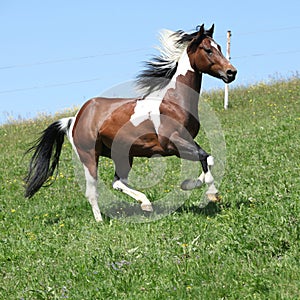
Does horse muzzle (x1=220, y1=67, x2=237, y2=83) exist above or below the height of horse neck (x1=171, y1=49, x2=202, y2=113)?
above

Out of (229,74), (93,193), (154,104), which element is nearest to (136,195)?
(93,193)

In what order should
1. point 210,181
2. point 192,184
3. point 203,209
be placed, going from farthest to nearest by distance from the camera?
1. point 203,209
2. point 192,184
3. point 210,181

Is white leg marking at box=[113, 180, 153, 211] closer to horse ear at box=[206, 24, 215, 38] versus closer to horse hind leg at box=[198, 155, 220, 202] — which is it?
horse hind leg at box=[198, 155, 220, 202]

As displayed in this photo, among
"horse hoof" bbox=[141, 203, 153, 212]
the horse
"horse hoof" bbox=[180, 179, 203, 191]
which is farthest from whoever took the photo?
"horse hoof" bbox=[141, 203, 153, 212]

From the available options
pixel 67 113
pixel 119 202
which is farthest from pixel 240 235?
pixel 67 113

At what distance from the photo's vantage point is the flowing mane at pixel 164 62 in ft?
29.3

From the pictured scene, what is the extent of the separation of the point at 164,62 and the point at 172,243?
3375 millimetres

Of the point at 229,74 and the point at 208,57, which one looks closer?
the point at 229,74

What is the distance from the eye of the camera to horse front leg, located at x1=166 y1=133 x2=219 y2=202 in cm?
823

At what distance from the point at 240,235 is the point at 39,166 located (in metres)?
5.14

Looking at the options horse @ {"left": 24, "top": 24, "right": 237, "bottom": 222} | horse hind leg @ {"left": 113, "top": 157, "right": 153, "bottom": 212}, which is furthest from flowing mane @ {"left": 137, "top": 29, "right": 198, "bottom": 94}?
horse hind leg @ {"left": 113, "top": 157, "right": 153, "bottom": 212}

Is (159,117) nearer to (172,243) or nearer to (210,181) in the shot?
(210,181)

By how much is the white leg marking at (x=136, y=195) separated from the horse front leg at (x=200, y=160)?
79cm

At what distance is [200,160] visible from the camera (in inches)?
327
